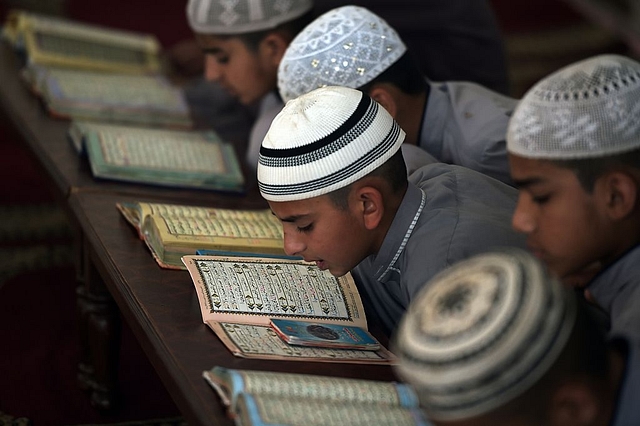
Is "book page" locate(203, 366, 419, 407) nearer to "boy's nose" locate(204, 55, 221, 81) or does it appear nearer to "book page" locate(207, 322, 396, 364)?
"book page" locate(207, 322, 396, 364)

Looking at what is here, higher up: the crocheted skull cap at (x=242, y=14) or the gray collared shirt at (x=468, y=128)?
the crocheted skull cap at (x=242, y=14)

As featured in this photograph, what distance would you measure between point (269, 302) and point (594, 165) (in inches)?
26.8

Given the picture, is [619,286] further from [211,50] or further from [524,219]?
[211,50]

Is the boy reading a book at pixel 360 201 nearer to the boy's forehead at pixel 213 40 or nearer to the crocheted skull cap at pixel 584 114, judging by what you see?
the crocheted skull cap at pixel 584 114

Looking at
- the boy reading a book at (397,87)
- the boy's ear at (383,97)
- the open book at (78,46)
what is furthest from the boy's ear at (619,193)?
the open book at (78,46)

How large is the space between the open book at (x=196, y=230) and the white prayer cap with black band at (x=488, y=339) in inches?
36.9

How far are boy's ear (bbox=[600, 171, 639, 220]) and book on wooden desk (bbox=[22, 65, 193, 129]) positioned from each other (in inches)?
81.7

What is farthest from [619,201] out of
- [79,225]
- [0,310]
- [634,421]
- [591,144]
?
[0,310]

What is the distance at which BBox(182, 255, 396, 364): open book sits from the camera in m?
1.78

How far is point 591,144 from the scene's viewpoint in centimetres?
156

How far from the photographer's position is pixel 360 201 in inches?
74.9

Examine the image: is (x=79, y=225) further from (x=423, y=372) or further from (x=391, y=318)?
(x=423, y=372)

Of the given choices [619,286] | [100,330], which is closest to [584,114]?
[619,286]

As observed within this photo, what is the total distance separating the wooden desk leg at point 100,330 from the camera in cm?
253
